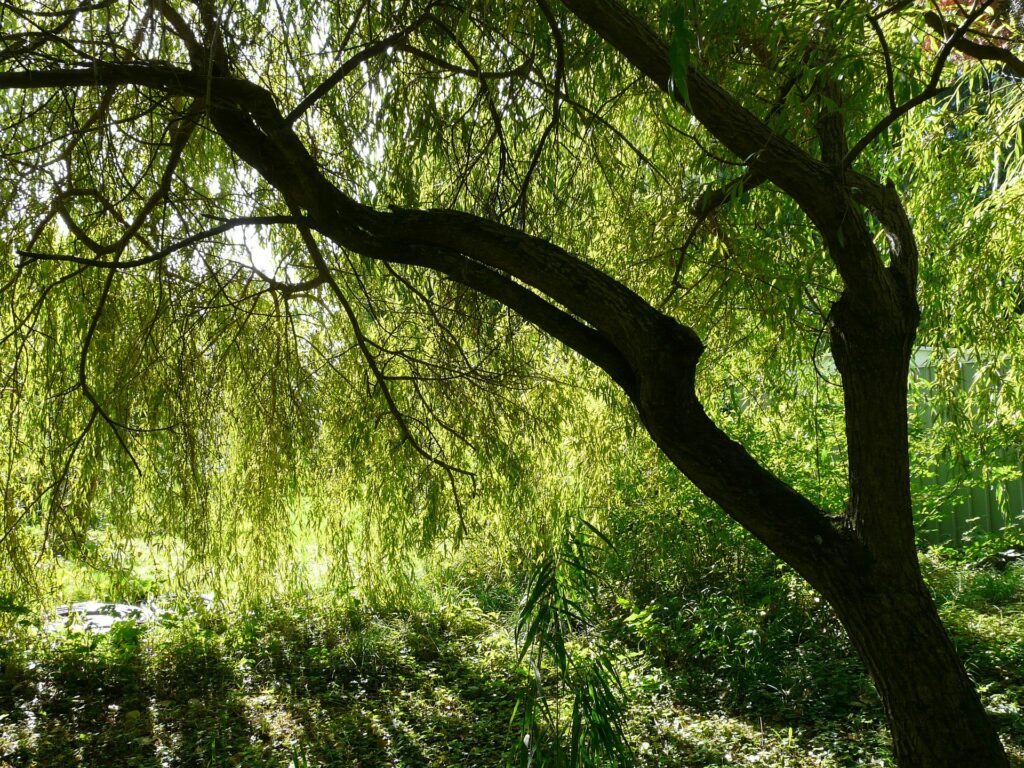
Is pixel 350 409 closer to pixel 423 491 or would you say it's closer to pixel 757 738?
pixel 423 491

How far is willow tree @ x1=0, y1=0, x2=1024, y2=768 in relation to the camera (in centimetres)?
230

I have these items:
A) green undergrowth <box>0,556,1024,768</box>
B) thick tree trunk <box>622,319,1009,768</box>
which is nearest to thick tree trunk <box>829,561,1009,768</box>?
thick tree trunk <box>622,319,1009,768</box>

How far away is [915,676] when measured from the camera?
218cm

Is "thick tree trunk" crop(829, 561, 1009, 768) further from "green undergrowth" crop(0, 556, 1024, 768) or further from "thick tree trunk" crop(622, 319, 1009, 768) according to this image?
"green undergrowth" crop(0, 556, 1024, 768)

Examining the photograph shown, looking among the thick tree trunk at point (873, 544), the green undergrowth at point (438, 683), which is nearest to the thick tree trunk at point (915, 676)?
the thick tree trunk at point (873, 544)

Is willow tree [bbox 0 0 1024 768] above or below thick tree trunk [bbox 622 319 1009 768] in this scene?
above

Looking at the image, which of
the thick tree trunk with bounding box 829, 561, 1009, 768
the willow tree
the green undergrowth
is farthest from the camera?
the green undergrowth

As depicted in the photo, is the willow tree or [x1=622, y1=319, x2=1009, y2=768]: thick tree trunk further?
Result: the willow tree

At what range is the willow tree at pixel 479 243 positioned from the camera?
2.30 meters

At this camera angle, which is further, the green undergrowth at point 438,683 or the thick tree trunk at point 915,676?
the green undergrowth at point 438,683

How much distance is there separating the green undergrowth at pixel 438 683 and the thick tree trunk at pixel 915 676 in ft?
5.23

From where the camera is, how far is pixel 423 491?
3.67 m

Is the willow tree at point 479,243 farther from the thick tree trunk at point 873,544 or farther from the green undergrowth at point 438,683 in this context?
the green undergrowth at point 438,683

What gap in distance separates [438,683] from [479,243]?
11.0ft
